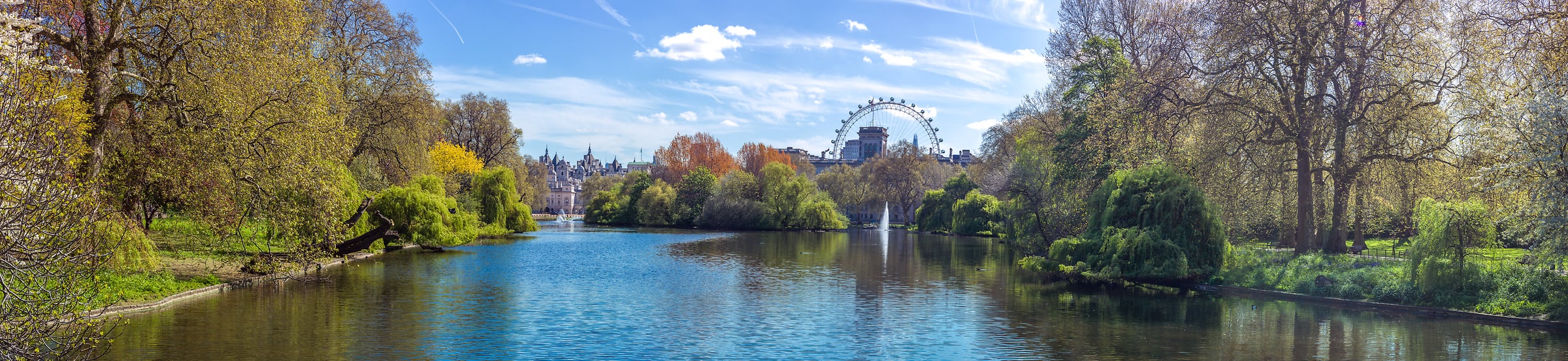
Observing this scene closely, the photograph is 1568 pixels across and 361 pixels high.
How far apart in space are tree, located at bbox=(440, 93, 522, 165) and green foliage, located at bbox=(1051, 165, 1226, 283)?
52.7 meters

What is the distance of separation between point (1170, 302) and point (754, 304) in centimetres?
1086

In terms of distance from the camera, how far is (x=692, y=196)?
8825 centimetres

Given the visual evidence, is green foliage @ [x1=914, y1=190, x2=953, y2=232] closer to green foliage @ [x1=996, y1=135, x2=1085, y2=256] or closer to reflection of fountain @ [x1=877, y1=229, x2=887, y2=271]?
reflection of fountain @ [x1=877, y1=229, x2=887, y2=271]

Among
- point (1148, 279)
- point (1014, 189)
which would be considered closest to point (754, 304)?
point (1148, 279)

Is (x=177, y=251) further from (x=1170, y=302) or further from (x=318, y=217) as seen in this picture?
(x=1170, y=302)

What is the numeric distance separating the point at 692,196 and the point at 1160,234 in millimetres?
62331

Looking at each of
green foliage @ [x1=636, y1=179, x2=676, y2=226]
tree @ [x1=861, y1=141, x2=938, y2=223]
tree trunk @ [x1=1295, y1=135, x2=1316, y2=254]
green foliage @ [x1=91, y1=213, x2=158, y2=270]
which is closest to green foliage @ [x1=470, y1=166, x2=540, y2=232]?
green foliage @ [x1=636, y1=179, x2=676, y2=226]

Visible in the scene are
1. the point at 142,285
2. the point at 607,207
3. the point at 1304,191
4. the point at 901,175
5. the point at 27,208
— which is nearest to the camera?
the point at 27,208

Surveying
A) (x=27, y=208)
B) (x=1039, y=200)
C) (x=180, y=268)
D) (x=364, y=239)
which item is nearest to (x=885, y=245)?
(x=1039, y=200)

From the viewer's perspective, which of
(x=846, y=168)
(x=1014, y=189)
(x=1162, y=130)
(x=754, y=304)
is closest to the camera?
(x=754, y=304)

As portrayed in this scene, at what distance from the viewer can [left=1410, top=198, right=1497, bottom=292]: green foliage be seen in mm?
22109

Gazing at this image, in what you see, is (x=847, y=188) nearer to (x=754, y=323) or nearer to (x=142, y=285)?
(x=754, y=323)

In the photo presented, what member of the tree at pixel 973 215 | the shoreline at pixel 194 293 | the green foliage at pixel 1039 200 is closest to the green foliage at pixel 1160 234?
the green foliage at pixel 1039 200

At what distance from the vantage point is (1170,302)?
25547 mm
